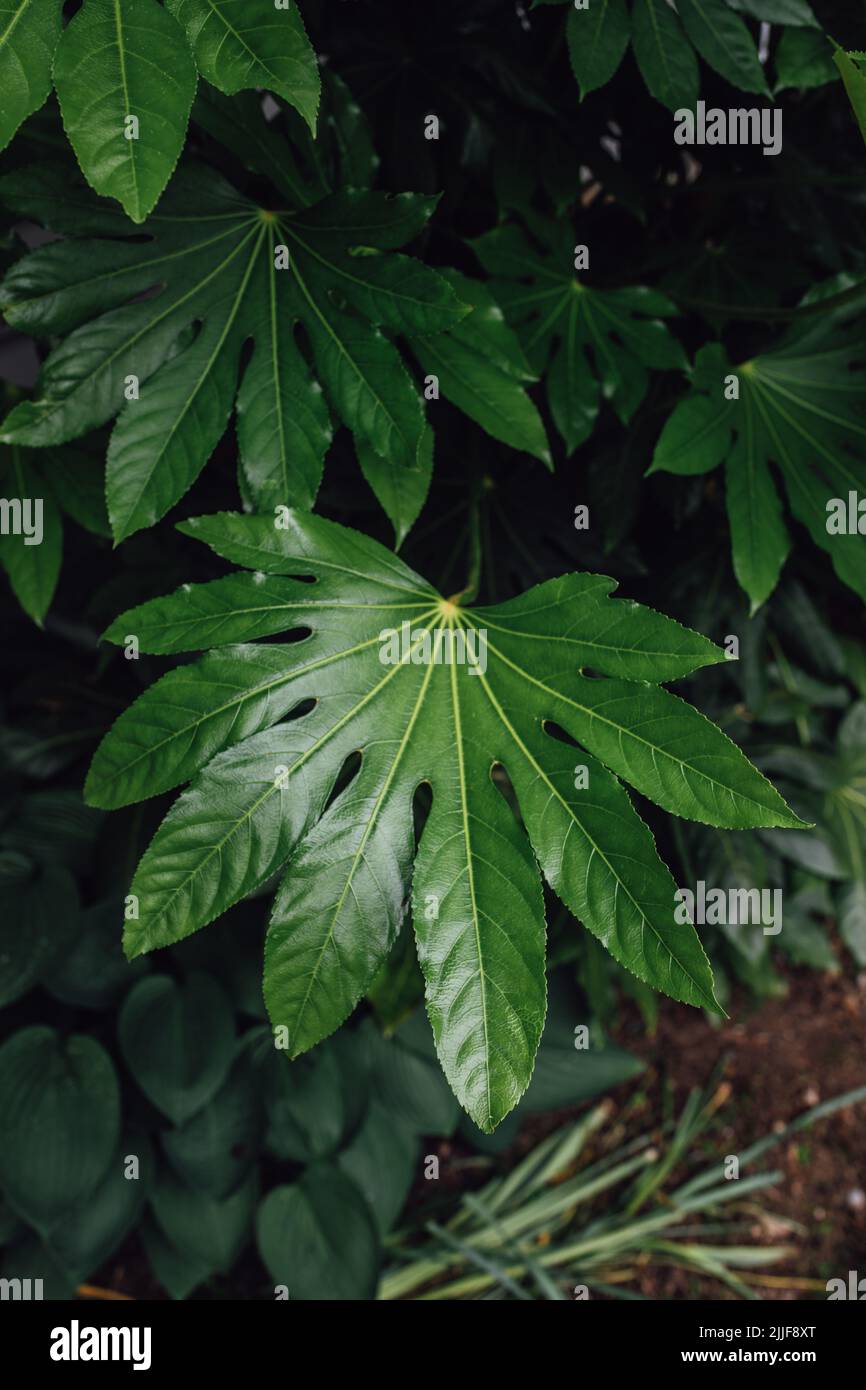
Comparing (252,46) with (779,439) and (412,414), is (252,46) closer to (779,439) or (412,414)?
(412,414)

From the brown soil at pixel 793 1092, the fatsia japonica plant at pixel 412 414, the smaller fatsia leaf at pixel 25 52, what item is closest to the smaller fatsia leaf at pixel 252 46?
the fatsia japonica plant at pixel 412 414

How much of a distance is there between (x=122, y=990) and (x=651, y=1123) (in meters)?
1.24

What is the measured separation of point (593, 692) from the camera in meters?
0.98

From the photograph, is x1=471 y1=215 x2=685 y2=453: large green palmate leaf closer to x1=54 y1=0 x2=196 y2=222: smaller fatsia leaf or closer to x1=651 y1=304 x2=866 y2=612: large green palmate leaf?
x1=651 y1=304 x2=866 y2=612: large green palmate leaf

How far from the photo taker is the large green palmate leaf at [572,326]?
1.32 metres

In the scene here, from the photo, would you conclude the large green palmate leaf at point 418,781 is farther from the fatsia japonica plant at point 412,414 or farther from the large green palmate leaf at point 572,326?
the large green palmate leaf at point 572,326

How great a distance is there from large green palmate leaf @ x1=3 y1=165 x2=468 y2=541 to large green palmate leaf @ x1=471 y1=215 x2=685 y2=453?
304mm

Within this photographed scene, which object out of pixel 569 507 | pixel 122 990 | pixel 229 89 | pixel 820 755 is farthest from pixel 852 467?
pixel 122 990

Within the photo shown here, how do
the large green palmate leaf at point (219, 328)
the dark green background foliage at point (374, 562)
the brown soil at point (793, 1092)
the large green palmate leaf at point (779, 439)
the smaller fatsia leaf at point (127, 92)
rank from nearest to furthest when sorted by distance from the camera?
the smaller fatsia leaf at point (127, 92) < the dark green background foliage at point (374, 562) < the large green palmate leaf at point (219, 328) < the large green palmate leaf at point (779, 439) < the brown soil at point (793, 1092)

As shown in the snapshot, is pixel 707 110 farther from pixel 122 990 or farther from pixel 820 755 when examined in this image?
pixel 122 990

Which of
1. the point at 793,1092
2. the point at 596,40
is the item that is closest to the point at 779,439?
the point at 596,40

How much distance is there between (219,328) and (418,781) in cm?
Result: 55

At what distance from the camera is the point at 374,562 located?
1068mm
